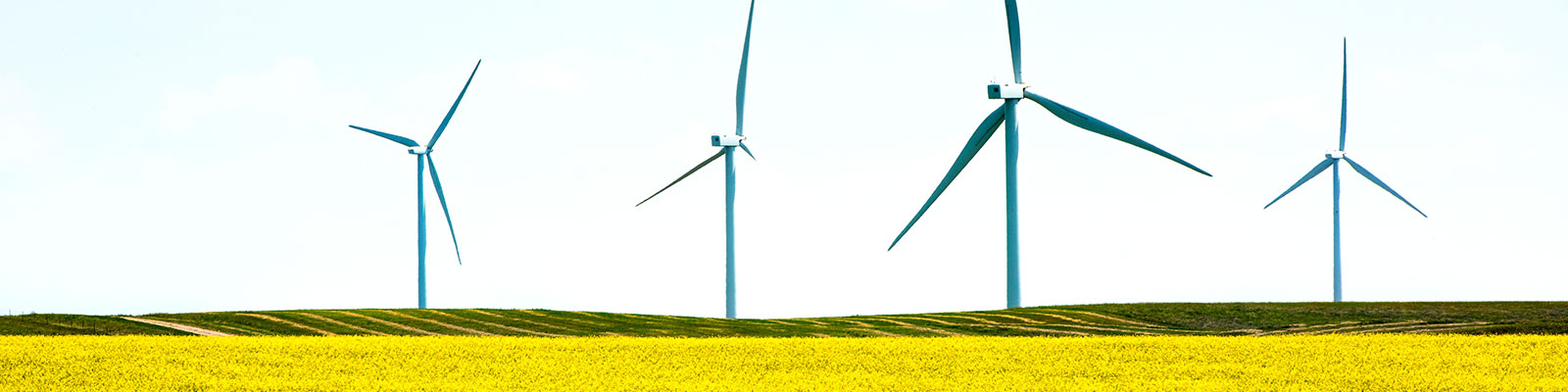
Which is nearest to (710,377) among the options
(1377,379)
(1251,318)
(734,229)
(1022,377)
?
(1022,377)

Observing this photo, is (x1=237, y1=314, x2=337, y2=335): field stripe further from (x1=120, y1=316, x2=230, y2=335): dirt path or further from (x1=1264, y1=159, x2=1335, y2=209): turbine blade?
(x1=1264, y1=159, x2=1335, y2=209): turbine blade

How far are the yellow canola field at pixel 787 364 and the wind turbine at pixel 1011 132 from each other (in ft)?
86.5

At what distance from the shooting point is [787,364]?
1129 inches

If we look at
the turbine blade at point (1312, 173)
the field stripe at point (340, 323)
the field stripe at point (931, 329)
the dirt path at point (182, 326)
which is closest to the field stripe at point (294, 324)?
the field stripe at point (340, 323)

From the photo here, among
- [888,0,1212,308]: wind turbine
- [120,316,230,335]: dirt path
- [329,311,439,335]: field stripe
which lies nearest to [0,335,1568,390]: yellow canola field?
[120,316,230,335]: dirt path

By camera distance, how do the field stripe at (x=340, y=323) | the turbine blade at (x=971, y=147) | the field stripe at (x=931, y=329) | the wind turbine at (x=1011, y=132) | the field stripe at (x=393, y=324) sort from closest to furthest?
1. the field stripe at (x=340, y=323)
2. the field stripe at (x=393, y=324)
3. the field stripe at (x=931, y=329)
4. the wind turbine at (x=1011, y=132)
5. the turbine blade at (x=971, y=147)

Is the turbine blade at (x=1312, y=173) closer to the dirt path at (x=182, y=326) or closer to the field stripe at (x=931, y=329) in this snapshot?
the field stripe at (x=931, y=329)

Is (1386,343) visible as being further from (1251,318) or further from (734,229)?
(734,229)

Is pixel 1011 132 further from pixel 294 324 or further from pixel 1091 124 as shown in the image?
pixel 294 324

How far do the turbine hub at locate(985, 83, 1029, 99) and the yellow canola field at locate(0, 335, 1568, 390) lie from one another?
30093 millimetres

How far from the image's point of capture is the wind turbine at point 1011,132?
60.8 m

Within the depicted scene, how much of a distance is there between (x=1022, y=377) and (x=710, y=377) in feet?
17.9

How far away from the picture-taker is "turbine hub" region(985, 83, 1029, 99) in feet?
209

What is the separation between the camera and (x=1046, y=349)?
31.4 meters
